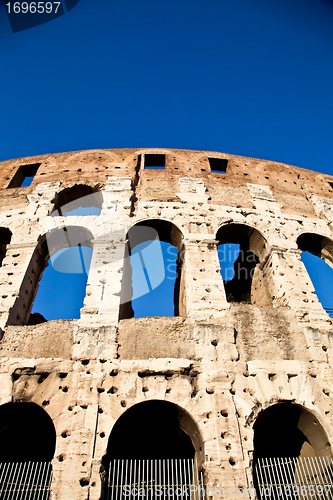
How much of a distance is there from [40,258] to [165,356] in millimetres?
3985

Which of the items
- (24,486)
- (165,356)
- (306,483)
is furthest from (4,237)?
(306,483)

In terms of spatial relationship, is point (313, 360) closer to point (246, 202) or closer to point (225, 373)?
point (225, 373)

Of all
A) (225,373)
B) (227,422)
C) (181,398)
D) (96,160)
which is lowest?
(227,422)

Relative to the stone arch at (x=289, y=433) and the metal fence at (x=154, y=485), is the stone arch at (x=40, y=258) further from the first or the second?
the stone arch at (x=289, y=433)

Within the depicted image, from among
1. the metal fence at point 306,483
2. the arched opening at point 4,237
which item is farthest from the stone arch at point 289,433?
the arched opening at point 4,237

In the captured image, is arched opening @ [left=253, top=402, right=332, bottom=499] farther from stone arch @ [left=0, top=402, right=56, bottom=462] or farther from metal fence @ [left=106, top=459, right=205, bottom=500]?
stone arch @ [left=0, top=402, right=56, bottom=462]

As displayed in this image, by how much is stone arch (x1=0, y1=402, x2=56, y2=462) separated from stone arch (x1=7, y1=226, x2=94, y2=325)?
1649 millimetres

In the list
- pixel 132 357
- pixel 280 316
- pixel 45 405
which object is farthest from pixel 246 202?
pixel 45 405

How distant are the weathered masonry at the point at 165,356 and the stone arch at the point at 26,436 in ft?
0.07

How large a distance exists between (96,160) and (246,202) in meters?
4.73

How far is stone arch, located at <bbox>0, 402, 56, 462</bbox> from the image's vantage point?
568 cm

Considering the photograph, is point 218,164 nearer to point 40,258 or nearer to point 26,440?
point 40,258

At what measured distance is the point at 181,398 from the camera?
5277 mm

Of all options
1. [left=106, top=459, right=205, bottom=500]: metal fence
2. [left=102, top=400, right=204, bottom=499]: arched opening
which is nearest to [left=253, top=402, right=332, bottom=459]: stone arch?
[left=102, top=400, right=204, bottom=499]: arched opening
